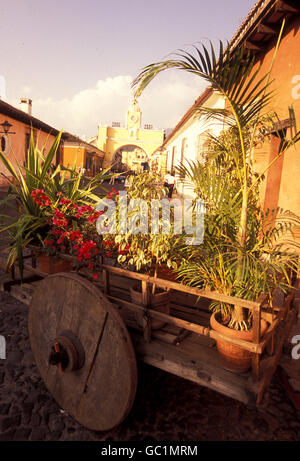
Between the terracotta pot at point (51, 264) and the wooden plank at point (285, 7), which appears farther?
the wooden plank at point (285, 7)

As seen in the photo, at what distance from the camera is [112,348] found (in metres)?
1.79

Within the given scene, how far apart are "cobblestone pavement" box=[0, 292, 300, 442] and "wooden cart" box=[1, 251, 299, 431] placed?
0.21 m

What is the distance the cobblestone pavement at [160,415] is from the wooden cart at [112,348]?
21 cm

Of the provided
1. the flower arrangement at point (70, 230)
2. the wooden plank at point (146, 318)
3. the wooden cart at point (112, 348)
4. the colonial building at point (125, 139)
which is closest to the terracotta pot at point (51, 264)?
the flower arrangement at point (70, 230)

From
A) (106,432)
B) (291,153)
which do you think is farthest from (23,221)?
(291,153)

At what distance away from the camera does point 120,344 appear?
174cm

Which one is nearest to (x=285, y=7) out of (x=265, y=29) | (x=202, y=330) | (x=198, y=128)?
(x=265, y=29)

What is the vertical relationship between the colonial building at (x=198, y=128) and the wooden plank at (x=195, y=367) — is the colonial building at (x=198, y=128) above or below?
above

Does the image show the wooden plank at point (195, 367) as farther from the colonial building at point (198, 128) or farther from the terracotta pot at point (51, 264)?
the colonial building at point (198, 128)

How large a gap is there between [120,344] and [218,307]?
0.76 meters

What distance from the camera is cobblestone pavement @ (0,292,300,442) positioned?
1.99 metres

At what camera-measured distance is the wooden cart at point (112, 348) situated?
1.72m
